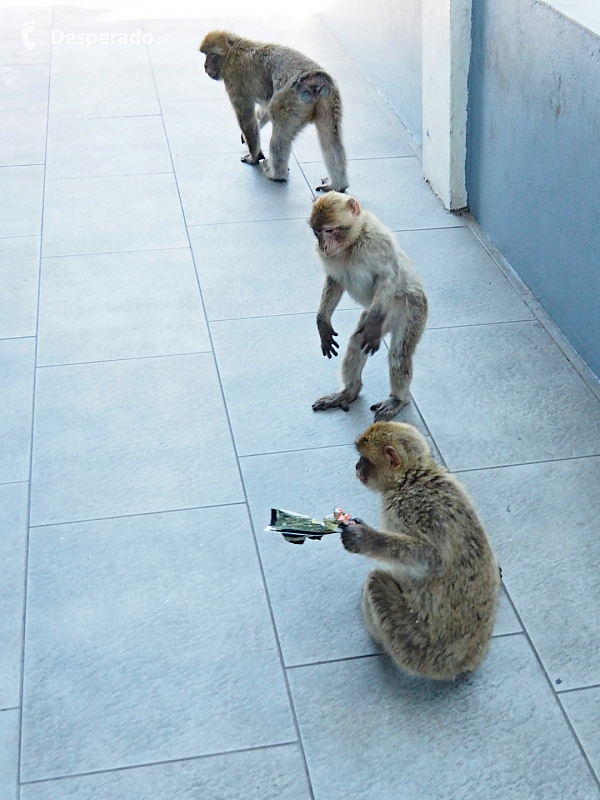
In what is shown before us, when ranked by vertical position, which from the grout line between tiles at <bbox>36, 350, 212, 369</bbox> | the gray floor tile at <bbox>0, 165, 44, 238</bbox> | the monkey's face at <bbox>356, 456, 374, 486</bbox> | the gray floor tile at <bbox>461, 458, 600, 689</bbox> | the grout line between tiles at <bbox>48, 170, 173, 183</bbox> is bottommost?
the grout line between tiles at <bbox>48, 170, 173, 183</bbox>

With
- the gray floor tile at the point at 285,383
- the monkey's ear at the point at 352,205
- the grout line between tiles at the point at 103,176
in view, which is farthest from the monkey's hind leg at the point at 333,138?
the monkey's ear at the point at 352,205

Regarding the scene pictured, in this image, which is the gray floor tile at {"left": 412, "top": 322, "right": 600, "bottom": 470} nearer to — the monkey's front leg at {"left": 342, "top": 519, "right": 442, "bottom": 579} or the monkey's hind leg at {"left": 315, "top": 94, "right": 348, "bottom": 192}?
the monkey's front leg at {"left": 342, "top": 519, "right": 442, "bottom": 579}

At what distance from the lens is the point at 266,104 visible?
7469 mm

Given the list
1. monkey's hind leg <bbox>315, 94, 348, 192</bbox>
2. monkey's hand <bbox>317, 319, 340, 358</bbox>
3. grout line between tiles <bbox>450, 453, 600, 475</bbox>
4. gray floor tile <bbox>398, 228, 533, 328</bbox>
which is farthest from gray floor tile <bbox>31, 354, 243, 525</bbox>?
monkey's hind leg <bbox>315, 94, 348, 192</bbox>

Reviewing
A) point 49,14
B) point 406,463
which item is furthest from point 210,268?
point 49,14

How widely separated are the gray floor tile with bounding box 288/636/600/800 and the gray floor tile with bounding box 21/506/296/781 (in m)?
0.18

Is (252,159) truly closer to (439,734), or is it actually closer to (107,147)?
(107,147)

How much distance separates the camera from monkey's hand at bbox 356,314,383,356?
4660mm

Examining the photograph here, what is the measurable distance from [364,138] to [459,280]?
2.44 m

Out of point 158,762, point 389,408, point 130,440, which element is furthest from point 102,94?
point 158,762

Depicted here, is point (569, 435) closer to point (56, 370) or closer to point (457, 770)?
point (457, 770)

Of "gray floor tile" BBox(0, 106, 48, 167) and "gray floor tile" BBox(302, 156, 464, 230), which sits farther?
"gray floor tile" BBox(0, 106, 48, 167)

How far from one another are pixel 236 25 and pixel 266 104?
377 cm

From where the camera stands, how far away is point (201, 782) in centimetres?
329
